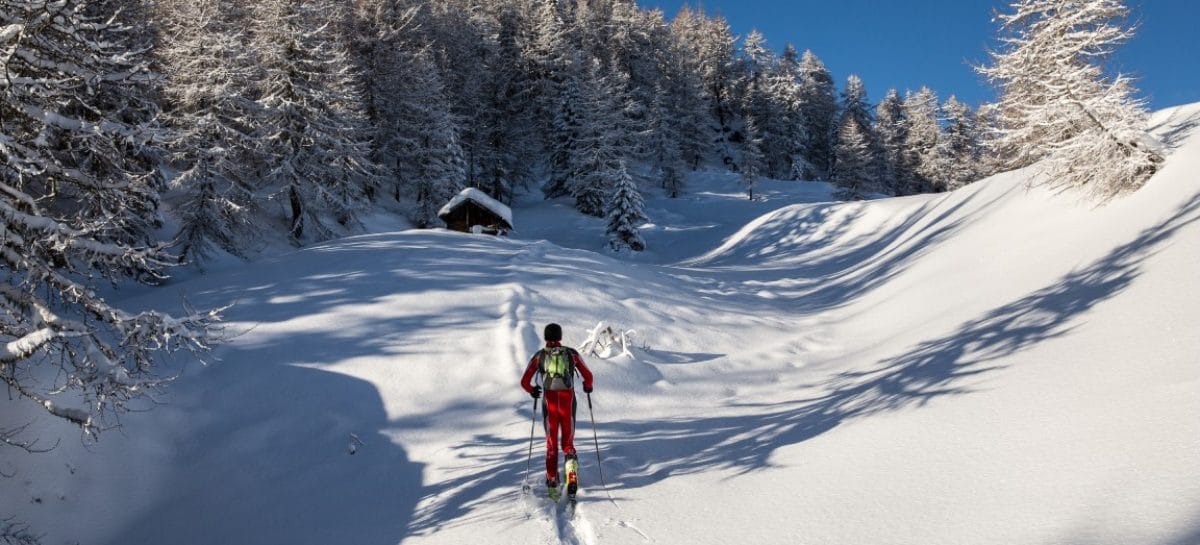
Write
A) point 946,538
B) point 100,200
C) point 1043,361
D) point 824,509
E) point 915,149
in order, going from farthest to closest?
point 915,149 < point 1043,361 < point 100,200 < point 824,509 < point 946,538

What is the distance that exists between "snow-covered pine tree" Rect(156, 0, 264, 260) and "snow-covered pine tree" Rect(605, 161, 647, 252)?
59.6 feet

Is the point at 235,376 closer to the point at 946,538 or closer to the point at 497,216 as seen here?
the point at 946,538

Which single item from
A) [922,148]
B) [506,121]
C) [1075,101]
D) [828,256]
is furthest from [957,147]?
[1075,101]

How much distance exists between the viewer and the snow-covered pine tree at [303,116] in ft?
76.1

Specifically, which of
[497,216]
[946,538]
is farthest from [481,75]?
[946,538]

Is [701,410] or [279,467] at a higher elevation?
[701,410]

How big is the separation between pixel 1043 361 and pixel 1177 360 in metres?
1.32

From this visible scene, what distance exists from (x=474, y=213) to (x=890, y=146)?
166 feet

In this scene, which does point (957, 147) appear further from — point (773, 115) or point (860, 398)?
point (860, 398)

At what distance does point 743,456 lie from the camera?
258 inches

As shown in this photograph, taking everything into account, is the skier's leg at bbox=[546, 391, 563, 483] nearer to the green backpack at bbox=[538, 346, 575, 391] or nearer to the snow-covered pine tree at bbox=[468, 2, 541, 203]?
the green backpack at bbox=[538, 346, 575, 391]

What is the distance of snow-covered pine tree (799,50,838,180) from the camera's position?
70750 millimetres

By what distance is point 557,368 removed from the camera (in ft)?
19.8

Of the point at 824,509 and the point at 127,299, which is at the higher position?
the point at 127,299
